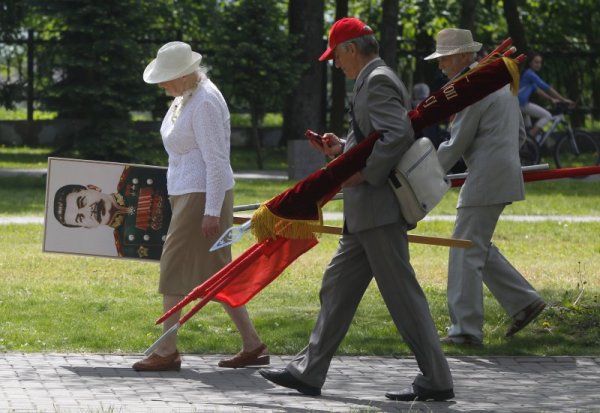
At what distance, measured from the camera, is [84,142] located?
2155cm

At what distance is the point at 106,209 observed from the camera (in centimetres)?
909

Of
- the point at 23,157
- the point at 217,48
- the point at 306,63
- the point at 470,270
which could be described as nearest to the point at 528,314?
the point at 470,270

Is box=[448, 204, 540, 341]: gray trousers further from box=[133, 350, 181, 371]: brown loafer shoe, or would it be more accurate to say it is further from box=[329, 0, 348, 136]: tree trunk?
box=[329, 0, 348, 136]: tree trunk

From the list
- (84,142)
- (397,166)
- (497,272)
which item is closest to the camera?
(397,166)

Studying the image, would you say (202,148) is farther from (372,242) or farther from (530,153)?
(530,153)

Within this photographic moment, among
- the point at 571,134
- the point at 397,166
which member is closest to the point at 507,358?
the point at 397,166

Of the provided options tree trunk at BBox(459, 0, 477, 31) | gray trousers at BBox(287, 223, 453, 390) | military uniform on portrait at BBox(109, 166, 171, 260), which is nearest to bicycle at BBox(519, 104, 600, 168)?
tree trunk at BBox(459, 0, 477, 31)

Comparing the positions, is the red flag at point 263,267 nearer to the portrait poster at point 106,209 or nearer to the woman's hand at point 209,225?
the woman's hand at point 209,225

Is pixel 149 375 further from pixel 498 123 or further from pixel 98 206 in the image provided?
pixel 498 123

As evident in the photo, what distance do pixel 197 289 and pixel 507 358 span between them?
2.18 metres

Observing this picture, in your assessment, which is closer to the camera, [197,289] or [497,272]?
[197,289]

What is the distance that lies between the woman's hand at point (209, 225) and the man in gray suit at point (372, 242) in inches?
32.7

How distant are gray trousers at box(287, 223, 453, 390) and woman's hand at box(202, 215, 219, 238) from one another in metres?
0.83

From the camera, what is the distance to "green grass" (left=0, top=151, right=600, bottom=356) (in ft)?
30.0
